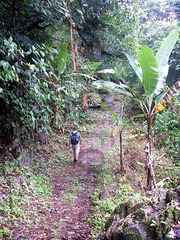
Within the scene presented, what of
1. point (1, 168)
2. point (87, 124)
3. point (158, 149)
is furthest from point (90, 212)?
point (87, 124)

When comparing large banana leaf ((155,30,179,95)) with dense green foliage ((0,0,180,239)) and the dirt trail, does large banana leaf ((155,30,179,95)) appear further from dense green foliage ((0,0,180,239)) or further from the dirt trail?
the dirt trail

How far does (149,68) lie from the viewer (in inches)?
162

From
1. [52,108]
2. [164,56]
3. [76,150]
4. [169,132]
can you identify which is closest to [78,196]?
[76,150]

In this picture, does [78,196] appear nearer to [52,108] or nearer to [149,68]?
[52,108]

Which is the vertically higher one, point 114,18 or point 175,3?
point 175,3

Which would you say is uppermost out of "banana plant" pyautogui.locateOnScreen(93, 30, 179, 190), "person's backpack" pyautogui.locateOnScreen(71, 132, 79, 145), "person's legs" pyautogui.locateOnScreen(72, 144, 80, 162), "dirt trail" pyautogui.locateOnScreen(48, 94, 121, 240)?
"banana plant" pyautogui.locateOnScreen(93, 30, 179, 190)

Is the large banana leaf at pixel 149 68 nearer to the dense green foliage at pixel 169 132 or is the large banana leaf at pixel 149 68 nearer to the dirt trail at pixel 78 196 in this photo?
the dirt trail at pixel 78 196

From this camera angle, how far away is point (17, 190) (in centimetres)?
414

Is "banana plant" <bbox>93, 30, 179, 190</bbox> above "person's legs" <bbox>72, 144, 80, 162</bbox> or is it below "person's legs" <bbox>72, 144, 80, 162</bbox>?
above

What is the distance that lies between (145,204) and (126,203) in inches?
17.2

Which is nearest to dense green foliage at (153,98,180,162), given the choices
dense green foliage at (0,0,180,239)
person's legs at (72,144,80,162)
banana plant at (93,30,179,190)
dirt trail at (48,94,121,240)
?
dense green foliage at (0,0,180,239)

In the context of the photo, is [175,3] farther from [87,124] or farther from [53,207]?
[53,207]

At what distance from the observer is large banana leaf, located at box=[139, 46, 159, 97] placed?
4.00m

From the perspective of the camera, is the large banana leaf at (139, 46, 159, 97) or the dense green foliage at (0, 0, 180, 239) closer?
the dense green foliage at (0, 0, 180, 239)
